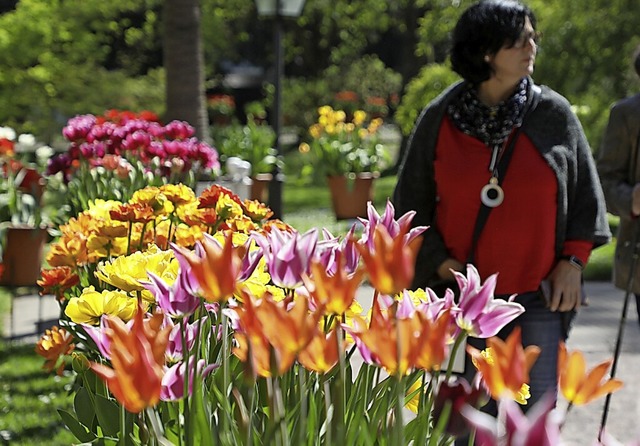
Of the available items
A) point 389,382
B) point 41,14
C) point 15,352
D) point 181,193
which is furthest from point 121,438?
point 41,14

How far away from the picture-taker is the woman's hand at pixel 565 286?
3480mm

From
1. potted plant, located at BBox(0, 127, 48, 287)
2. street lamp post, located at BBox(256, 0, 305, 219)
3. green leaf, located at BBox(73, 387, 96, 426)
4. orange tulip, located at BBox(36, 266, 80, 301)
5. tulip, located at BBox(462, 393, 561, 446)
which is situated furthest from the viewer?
street lamp post, located at BBox(256, 0, 305, 219)

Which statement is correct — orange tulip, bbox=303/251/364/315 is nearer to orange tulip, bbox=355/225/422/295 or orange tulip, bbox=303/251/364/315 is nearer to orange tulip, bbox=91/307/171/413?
orange tulip, bbox=355/225/422/295

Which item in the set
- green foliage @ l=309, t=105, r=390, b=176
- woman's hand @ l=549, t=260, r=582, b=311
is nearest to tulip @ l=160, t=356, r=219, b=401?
woman's hand @ l=549, t=260, r=582, b=311

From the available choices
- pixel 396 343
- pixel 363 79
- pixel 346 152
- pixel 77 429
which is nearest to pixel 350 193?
Answer: pixel 346 152

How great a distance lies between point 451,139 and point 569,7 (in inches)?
467

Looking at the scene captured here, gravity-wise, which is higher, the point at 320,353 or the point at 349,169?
the point at 320,353

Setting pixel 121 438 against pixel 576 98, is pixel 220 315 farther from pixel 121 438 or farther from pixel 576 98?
pixel 576 98

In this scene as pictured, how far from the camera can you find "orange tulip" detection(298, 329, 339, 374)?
1.43m

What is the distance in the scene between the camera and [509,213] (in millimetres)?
3438

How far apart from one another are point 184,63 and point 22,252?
146 inches

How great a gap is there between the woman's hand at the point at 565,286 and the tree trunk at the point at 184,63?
25.1 feet

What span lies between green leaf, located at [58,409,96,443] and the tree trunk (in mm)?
8874

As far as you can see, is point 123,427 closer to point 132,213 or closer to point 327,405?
point 327,405
